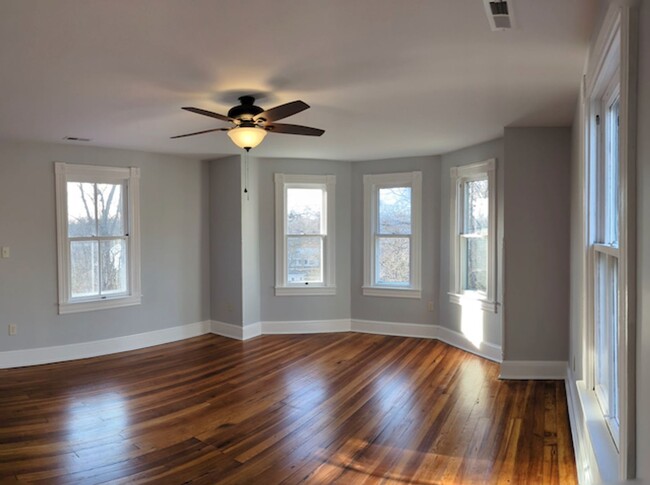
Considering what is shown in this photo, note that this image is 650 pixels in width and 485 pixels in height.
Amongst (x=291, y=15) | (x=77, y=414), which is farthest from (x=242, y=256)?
(x=291, y=15)

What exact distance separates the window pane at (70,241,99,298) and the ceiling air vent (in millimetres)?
4718

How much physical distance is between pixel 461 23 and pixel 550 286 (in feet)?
9.39

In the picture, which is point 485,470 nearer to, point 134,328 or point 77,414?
point 77,414

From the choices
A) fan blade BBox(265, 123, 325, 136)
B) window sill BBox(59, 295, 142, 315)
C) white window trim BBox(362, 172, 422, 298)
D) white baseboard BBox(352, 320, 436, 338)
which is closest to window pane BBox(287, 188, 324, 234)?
white window trim BBox(362, 172, 422, 298)

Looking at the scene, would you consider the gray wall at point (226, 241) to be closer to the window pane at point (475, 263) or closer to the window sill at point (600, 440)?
the window pane at point (475, 263)

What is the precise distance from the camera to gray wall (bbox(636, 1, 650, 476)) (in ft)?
3.80

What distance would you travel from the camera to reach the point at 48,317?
479 centimetres

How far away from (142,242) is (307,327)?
238 cm

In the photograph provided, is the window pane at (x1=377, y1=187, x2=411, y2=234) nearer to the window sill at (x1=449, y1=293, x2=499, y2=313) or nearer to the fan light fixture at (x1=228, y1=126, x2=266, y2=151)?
the window sill at (x1=449, y1=293, x2=499, y2=313)

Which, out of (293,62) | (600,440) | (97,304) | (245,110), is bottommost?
(600,440)

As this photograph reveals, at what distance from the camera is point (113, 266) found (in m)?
5.27

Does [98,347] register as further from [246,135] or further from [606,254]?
[606,254]

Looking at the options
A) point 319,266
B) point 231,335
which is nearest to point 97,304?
point 231,335

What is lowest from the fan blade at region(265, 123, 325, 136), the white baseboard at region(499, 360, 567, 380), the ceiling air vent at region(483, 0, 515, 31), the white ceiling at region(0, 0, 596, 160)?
the white baseboard at region(499, 360, 567, 380)
